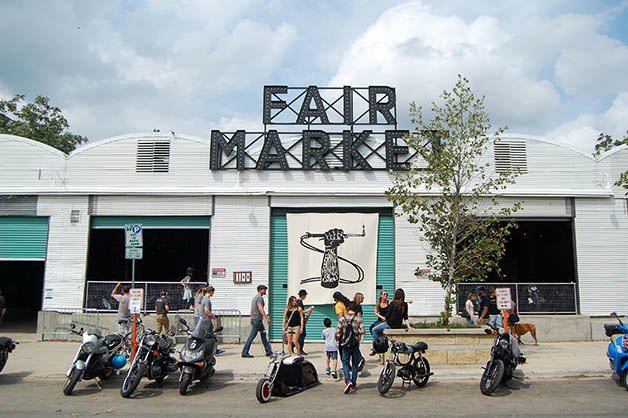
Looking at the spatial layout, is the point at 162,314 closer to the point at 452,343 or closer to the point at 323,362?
the point at 323,362

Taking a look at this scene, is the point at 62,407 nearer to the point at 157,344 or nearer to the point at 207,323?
the point at 157,344

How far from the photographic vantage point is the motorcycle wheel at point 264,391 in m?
8.35

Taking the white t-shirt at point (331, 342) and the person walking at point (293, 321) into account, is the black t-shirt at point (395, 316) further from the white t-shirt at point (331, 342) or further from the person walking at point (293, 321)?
the person walking at point (293, 321)

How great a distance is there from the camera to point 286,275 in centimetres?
1573

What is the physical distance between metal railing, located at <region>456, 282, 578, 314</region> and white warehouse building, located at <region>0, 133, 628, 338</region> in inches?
1.4

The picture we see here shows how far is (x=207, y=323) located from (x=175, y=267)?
18758 mm

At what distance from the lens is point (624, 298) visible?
15.5 meters

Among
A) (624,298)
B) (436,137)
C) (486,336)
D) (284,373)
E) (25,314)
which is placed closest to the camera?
(284,373)

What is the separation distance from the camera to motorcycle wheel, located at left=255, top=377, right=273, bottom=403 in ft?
27.4

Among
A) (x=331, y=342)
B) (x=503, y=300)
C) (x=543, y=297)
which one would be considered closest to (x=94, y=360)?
(x=331, y=342)

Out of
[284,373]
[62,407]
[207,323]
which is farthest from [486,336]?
[62,407]

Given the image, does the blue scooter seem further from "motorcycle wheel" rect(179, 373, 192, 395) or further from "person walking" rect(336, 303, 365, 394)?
"motorcycle wheel" rect(179, 373, 192, 395)

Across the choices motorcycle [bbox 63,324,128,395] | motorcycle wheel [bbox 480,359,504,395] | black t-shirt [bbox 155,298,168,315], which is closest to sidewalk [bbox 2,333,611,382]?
black t-shirt [bbox 155,298,168,315]

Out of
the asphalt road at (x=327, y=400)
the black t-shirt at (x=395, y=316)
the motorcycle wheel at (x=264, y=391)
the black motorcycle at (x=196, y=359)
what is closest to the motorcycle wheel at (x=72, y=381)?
the asphalt road at (x=327, y=400)
